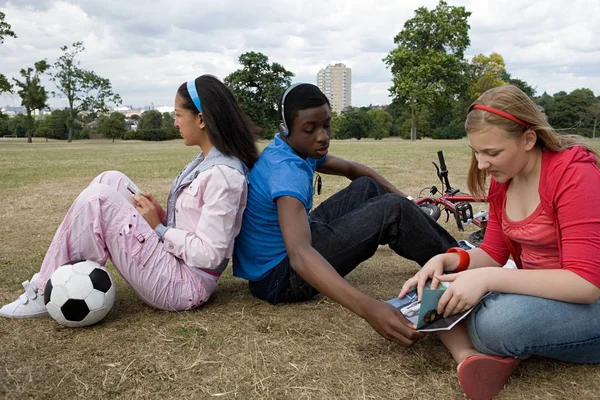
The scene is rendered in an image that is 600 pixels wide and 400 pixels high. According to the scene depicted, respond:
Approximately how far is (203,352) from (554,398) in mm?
1802

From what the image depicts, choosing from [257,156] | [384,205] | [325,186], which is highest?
[257,156]

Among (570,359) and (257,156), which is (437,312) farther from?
(257,156)

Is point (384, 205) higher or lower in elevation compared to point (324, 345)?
higher

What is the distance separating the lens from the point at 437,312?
8.02 feet

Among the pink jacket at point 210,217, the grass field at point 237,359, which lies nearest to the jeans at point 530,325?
the grass field at point 237,359

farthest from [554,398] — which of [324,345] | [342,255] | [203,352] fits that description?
[203,352]

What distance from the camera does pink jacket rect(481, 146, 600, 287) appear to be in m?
2.24

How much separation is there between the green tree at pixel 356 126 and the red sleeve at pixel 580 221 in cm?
7533

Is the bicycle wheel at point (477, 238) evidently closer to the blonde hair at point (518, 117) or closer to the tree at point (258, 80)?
the blonde hair at point (518, 117)

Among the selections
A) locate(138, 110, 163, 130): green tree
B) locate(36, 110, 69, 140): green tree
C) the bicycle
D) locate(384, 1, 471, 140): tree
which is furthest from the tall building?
the bicycle

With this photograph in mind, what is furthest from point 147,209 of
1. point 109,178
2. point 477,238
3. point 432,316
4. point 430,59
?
point 430,59

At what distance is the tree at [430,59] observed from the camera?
4641 centimetres

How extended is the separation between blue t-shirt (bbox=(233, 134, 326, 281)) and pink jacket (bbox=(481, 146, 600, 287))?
1287 millimetres

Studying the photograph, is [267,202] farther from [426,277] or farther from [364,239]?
[426,277]
